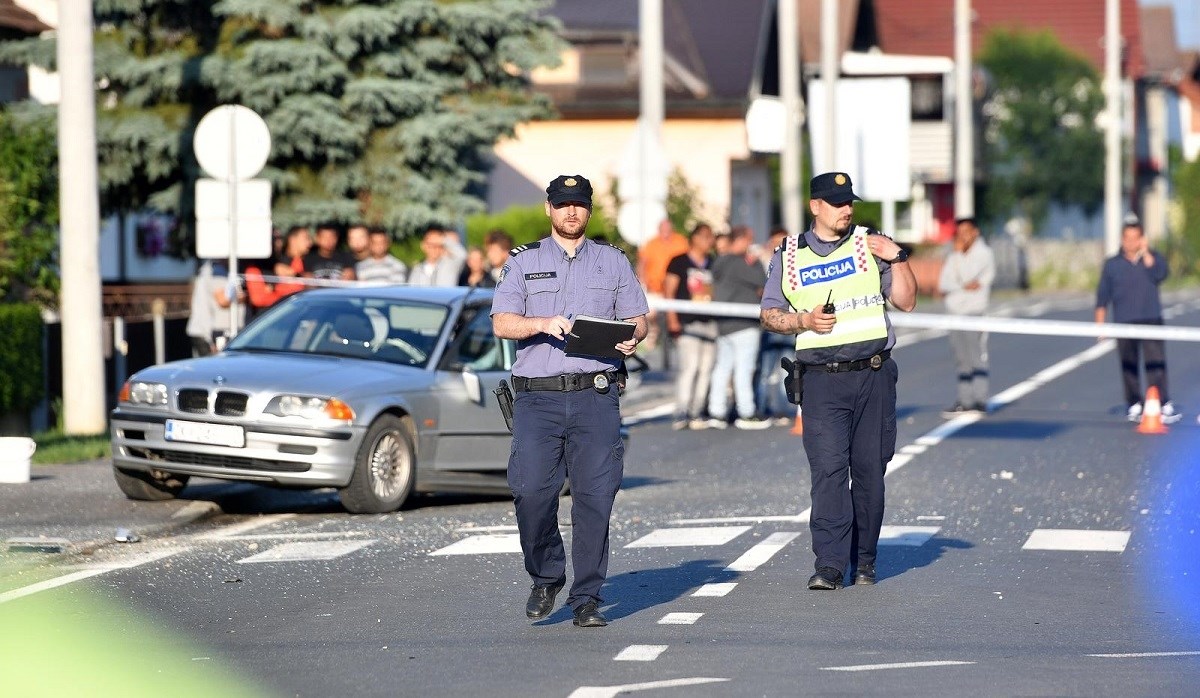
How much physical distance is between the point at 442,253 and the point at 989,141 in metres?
50.5

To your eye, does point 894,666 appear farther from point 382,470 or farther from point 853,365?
point 382,470

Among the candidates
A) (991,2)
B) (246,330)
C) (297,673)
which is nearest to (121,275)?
(246,330)

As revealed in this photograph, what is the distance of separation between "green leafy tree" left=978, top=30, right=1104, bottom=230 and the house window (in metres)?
3.30

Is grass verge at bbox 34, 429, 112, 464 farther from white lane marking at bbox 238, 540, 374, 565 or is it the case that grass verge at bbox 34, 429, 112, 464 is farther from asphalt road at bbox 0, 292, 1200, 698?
white lane marking at bbox 238, 540, 374, 565

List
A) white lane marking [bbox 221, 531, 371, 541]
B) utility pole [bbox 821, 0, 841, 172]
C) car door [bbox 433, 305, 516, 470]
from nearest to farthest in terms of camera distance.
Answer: white lane marking [bbox 221, 531, 371, 541], car door [bbox 433, 305, 516, 470], utility pole [bbox 821, 0, 841, 172]

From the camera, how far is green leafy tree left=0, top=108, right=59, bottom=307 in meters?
19.3

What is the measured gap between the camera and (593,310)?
9.45 meters

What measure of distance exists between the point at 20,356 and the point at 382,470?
224 inches

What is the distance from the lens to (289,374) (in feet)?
45.6

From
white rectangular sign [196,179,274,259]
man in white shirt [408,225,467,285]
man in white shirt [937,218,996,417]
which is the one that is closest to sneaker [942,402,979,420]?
man in white shirt [937,218,996,417]

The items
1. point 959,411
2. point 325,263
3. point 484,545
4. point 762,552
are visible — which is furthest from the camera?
point 959,411

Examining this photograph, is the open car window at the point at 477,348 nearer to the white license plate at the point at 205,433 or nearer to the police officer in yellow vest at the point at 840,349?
the white license plate at the point at 205,433

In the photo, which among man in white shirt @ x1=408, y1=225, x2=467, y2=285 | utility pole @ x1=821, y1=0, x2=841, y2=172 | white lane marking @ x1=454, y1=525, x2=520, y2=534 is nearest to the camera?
white lane marking @ x1=454, y1=525, x2=520, y2=534

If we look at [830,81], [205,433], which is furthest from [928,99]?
[205,433]
